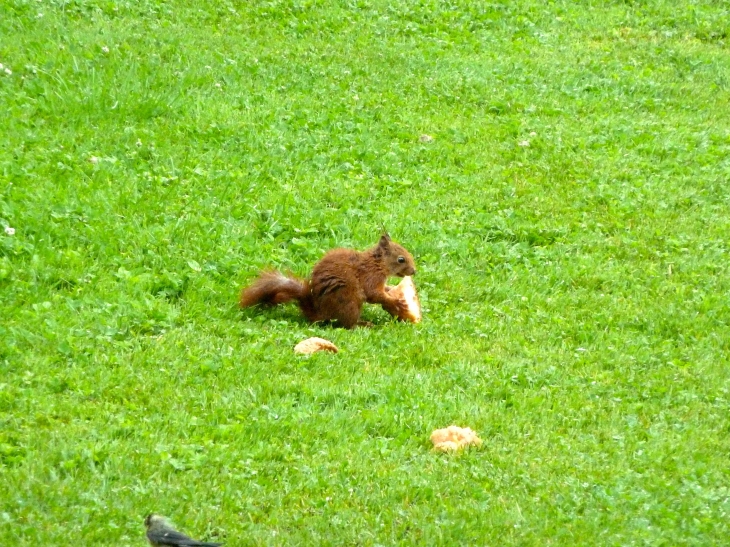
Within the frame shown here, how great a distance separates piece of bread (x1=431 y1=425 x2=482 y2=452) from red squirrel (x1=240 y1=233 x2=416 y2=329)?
6.17 ft

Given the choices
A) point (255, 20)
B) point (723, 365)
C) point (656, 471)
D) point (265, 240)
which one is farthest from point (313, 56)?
point (656, 471)

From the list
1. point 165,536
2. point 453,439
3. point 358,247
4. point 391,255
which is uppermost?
point 165,536

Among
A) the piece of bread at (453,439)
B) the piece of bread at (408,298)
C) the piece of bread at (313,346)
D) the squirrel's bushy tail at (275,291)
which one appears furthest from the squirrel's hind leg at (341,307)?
the piece of bread at (453,439)

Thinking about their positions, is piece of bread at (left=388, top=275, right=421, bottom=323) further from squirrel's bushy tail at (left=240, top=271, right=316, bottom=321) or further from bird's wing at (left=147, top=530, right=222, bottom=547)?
bird's wing at (left=147, top=530, right=222, bottom=547)

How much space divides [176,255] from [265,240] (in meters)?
0.92

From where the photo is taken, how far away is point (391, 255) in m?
8.43

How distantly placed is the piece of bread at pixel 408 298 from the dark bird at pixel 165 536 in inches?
145

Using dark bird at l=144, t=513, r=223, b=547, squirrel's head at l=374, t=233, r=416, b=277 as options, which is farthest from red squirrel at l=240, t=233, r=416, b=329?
dark bird at l=144, t=513, r=223, b=547

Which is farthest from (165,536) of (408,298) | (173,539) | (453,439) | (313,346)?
(408,298)

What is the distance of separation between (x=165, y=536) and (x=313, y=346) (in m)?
2.87

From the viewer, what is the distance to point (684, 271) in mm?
9633

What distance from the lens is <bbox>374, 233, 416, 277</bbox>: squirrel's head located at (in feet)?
27.6

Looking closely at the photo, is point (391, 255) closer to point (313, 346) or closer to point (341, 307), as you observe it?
point (341, 307)

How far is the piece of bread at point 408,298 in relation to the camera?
8313mm
